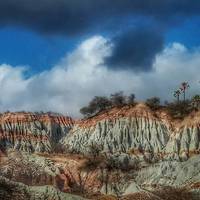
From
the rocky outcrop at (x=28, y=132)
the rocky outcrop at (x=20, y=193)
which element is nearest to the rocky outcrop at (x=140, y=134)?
the rocky outcrop at (x=28, y=132)

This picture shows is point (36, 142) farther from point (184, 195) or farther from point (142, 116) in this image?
point (184, 195)

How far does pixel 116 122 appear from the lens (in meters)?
A: 144

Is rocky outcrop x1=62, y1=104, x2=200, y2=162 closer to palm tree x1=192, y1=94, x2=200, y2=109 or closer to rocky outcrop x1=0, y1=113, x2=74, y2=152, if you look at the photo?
palm tree x1=192, y1=94, x2=200, y2=109

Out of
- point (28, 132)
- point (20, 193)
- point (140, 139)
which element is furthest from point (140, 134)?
point (20, 193)

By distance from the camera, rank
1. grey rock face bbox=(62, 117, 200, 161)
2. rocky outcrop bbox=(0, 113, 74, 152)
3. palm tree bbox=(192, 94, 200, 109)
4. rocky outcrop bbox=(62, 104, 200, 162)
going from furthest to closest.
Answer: rocky outcrop bbox=(0, 113, 74, 152) < palm tree bbox=(192, 94, 200, 109) < rocky outcrop bbox=(62, 104, 200, 162) < grey rock face bbox=(62, 117, 200, 161)

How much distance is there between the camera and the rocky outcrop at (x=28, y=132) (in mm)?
163625

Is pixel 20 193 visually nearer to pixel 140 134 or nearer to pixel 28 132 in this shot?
pixel 140 134

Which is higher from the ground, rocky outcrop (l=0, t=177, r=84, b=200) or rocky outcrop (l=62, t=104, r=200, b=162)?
rocky outcrop (l=62, t=104, r=200, b=162)

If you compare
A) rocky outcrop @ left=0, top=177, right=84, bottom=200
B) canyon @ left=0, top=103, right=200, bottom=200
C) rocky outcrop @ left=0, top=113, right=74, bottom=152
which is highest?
rocky outcrop @ left=0, top=113, right=74, bottom=152

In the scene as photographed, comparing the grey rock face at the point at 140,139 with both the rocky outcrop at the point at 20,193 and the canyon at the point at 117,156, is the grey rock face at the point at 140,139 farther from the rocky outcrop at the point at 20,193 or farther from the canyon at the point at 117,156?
the rocky outcrop at the point at 20,193

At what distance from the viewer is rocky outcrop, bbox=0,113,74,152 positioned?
16362 centimetres

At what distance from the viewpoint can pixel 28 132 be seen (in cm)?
17200

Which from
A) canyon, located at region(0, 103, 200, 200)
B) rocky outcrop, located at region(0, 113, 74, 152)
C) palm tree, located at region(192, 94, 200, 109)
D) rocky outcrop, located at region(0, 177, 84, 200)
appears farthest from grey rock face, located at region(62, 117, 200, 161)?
rocky outcrop, located at region(0, 177, 84, 200)

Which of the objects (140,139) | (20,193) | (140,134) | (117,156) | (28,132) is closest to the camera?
(20,193)
